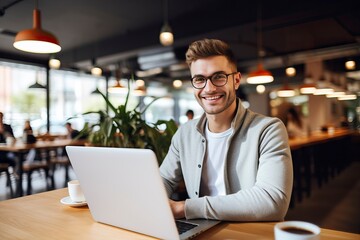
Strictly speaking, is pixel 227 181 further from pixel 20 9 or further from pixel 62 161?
pixel 20 9

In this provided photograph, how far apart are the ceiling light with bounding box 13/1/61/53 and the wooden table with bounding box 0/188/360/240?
5.73 ft

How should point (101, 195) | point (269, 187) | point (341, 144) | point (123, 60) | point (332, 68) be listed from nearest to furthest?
point (101, 195) → point (269, 187) → point (341, 144) → point (123, 60) → point (332, 68)

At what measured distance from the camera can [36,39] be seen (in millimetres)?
2459

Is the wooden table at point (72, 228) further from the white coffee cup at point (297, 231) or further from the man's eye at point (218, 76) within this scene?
the man's eye at point (218, 76)

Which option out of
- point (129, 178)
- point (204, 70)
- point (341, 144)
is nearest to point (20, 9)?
point (204, 70)

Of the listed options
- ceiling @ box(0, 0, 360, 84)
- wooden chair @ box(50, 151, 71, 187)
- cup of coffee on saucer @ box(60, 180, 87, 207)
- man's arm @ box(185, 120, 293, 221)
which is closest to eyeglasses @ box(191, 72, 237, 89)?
man's arm @ box(185, 120, 293, 221)

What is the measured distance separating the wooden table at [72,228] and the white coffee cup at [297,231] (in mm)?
175

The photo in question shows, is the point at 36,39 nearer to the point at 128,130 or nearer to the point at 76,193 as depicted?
the point at 128,130

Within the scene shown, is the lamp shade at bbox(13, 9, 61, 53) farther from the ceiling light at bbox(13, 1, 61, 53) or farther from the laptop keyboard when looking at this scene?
the laptop keyboard

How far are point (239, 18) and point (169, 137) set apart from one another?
3452 millimetres

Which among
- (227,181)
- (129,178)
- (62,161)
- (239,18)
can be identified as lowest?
(62,161)

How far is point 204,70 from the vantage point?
1286 millimetres

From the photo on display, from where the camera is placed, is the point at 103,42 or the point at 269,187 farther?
the point at 103,42

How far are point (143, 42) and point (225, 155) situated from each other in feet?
17.7
